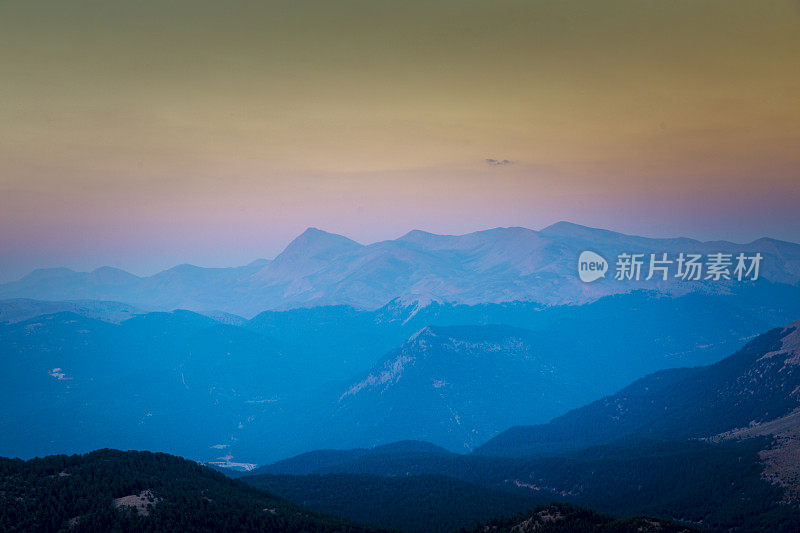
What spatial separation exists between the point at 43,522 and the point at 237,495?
127ft

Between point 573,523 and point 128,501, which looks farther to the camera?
point 128,501

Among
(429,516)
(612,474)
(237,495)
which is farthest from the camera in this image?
(612,474)

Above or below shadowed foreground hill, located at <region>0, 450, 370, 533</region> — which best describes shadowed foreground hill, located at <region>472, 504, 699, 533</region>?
below

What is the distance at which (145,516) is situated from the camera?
100938 millimetres

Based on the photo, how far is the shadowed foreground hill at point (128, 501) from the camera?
96875mm

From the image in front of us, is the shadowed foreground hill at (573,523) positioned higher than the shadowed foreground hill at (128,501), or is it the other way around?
the shadowed foreground hill at (128,501)

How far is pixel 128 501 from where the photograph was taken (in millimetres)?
105812

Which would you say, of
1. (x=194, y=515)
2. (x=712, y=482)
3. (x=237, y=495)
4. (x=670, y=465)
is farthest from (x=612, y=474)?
(x=194, y=515)

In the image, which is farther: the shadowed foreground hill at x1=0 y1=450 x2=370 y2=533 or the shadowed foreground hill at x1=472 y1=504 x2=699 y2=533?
the shadowed foreground hill at x1=0 y1=450 x2=370 y2=533

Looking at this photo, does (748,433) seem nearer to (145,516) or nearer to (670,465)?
(670,465)

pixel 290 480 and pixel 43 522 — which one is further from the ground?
pixel 43 522

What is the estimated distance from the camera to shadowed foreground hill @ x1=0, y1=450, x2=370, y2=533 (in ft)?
318

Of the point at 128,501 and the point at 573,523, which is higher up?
the point at 128,501

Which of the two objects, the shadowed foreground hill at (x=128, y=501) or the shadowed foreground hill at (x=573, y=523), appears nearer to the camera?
the shadowed foreground hill at (x=573, y=523)
